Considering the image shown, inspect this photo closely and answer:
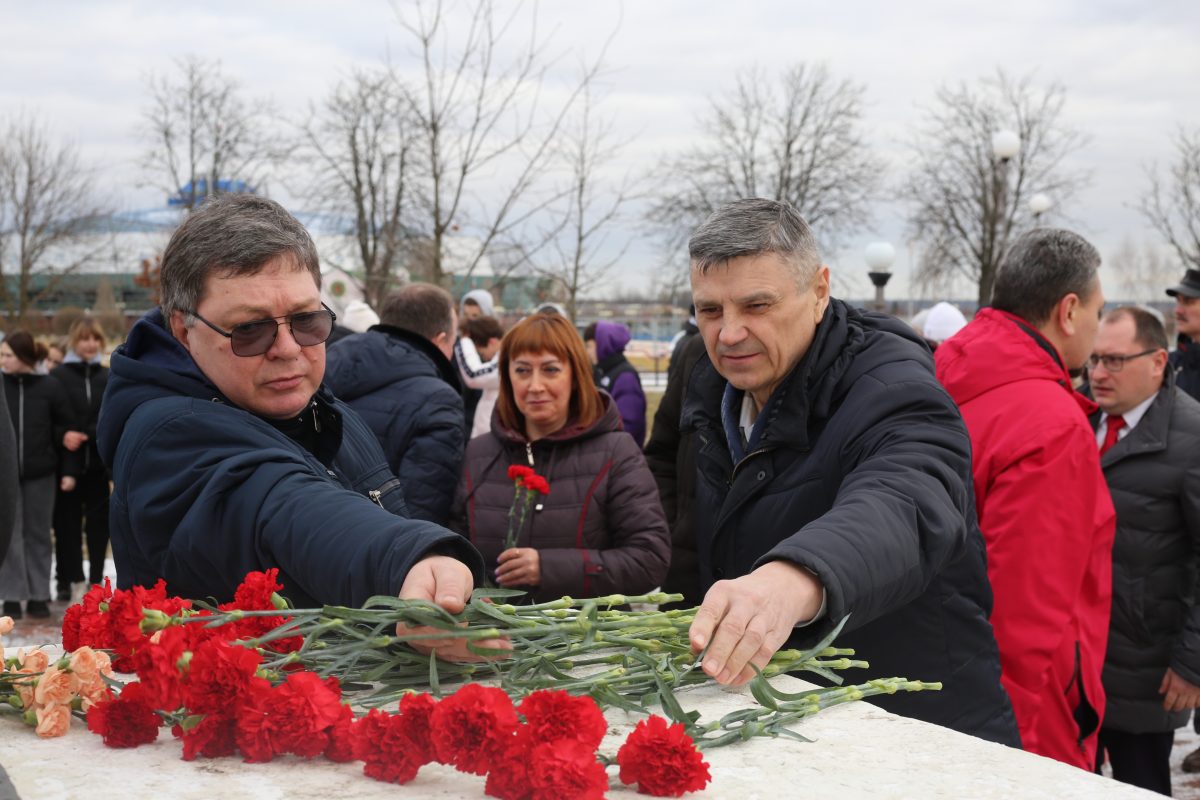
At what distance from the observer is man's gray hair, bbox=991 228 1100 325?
354 centimetres

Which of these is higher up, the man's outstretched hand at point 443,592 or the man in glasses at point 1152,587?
the man's outstretched hand at point 443,592

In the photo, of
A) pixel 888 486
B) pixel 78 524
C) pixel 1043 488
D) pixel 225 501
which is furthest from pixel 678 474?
pixel 78 524

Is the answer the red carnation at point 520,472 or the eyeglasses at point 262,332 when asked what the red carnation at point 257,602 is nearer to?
the eyeglasses at point 262,332

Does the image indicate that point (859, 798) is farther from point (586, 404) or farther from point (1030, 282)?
point (586, 404)

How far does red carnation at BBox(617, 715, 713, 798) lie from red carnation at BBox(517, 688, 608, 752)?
0.23 feet

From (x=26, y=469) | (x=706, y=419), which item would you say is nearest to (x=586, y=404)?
(x=706, y=419)

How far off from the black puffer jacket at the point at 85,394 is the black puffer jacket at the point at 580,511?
19.2 feet

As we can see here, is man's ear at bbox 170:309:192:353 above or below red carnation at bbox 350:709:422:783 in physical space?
above

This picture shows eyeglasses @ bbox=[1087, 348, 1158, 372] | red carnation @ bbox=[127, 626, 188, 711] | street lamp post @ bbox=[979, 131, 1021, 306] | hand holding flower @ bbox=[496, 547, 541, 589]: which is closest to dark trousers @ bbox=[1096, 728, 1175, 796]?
eyeglasses @ bbox=[1087, 348, 1158, 372]

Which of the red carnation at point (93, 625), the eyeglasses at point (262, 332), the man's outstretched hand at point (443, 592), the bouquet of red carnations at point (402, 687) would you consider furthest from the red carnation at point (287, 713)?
the eyeglasses at point (262, 332)

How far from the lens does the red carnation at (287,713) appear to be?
139cm

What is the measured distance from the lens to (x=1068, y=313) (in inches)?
140

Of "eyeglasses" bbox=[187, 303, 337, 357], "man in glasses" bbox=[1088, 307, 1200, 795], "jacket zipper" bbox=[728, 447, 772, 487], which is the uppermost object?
"eyeglasses" bbox=[187, 303, 337, 357]

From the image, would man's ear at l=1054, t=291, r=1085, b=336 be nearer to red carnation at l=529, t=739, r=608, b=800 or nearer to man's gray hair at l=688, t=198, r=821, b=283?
man's gray hair at l=688, t=198, r=821, b=283
